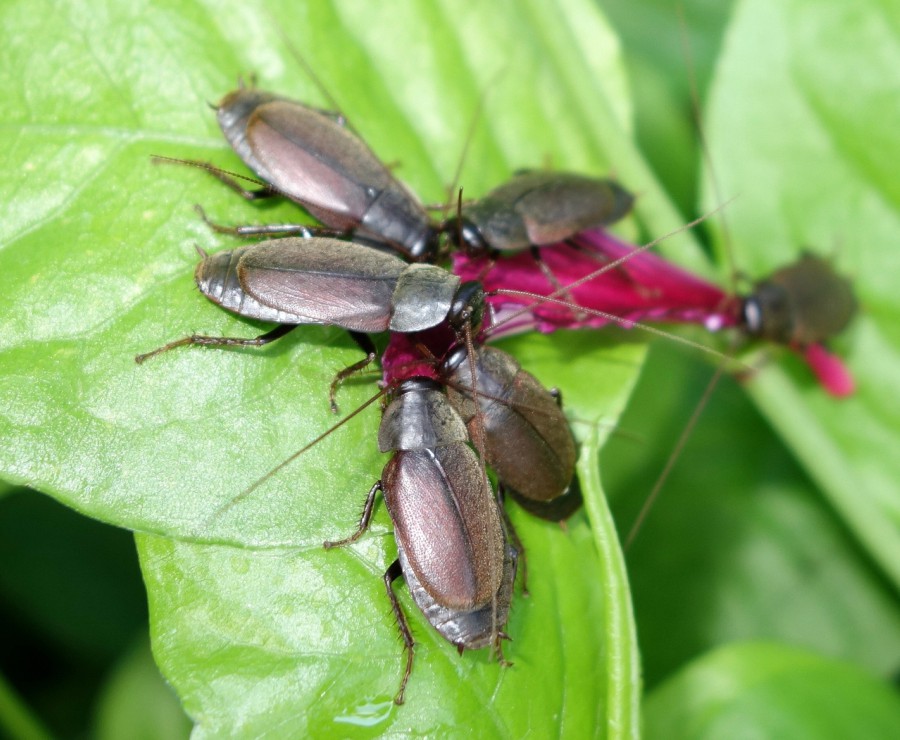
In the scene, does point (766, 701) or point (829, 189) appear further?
point (829, 189)

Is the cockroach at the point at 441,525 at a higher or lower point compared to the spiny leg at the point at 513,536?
higher

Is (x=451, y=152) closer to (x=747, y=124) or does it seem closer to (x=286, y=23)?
(x=286, y=23)

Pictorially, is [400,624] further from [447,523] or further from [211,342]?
[211,342]

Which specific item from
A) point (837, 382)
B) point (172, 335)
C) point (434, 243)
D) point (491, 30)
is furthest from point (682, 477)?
point (172, 335)

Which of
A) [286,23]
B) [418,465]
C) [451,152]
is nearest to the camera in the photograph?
[418,465]

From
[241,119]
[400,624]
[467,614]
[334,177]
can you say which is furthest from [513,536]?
[241,119]

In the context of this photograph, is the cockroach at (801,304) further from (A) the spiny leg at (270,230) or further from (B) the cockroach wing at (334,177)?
(A) the spiny leg at (270,230)

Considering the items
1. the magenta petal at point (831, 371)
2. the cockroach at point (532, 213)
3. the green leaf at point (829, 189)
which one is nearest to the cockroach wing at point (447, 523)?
the cockroach at point (532, 213)
